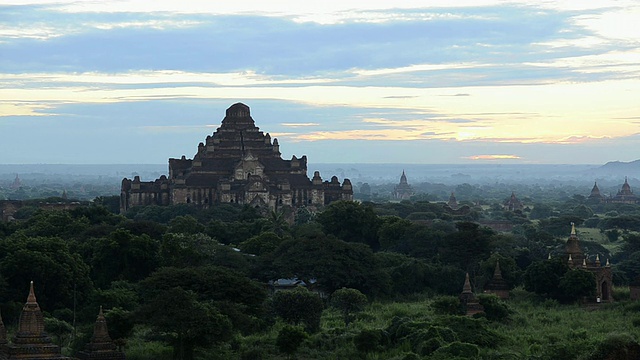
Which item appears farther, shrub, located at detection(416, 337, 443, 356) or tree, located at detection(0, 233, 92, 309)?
tree, located at detection(0, 233, 92, 309)

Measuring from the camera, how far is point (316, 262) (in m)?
72.2

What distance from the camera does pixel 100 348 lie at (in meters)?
44.7

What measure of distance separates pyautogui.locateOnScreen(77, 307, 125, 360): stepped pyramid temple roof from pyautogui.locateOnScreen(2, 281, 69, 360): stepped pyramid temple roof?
2733 millimetres

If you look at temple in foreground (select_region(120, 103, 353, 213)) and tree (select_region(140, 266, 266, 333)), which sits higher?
temple in foreground (select_region(120, 103, 353, 213))

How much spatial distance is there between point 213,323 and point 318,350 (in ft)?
20.2

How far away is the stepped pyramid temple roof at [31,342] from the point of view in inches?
1609

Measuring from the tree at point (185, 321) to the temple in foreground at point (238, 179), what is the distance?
71539 millimetres

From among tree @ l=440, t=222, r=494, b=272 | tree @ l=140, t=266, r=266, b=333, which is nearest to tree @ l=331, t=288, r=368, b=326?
tree @ l=140, t=266, r=266, b=333

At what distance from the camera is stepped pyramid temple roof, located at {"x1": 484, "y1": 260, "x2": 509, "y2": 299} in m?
71.7

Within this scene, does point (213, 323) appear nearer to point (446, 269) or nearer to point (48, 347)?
point (48, 347)

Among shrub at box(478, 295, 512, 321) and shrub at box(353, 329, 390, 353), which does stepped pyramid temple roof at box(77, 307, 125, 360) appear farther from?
shrub at box(478, 295, 512, 321)

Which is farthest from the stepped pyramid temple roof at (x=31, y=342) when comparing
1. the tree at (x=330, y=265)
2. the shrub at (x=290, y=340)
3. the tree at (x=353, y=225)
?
the tree at (x=353, y=225)

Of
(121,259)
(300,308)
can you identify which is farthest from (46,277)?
(300,308)

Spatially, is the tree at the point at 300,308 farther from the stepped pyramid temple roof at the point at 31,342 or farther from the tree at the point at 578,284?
the stepped pyramid temple roof at the point at 31,342
